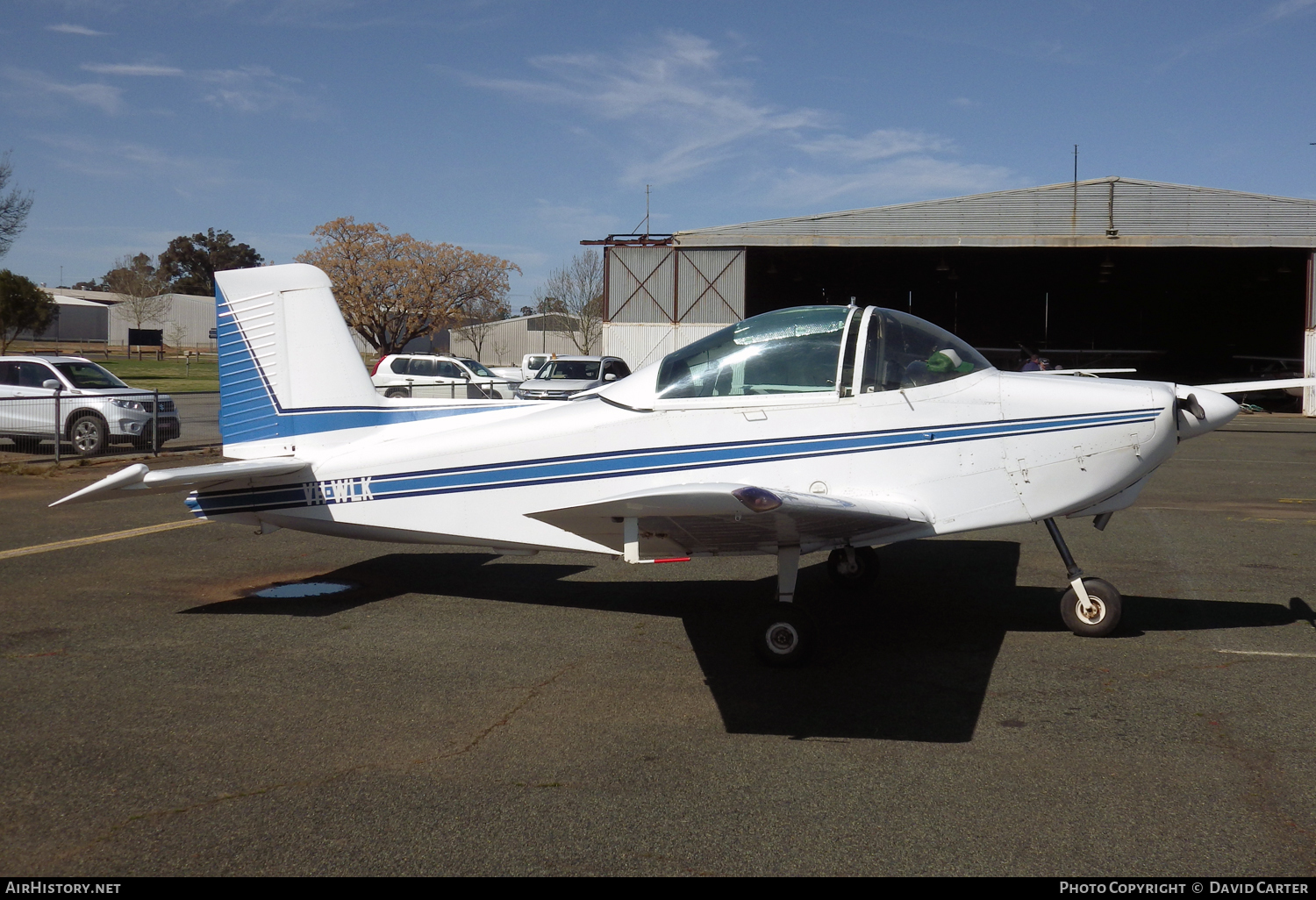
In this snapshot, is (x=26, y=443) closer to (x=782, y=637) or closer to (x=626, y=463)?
(x=626, y=463)

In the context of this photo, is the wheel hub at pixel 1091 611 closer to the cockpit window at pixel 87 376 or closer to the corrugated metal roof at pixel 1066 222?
the cockpit window at pixel 87 376

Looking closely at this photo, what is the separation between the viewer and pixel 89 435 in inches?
617

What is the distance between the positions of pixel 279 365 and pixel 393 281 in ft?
163

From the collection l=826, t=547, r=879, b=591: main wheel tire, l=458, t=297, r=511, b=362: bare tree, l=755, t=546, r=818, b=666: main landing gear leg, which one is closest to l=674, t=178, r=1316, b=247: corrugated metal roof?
l=826, t=547, r=879, b=591: main wheel tire

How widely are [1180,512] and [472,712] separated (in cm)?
924

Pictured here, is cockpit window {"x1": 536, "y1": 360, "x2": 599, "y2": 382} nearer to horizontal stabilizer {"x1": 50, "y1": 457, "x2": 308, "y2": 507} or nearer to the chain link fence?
the chain link fence

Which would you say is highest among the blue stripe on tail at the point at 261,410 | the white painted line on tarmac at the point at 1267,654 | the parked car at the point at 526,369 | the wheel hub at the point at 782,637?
the parked car at the point at 526,369

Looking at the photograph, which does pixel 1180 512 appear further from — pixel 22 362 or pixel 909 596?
pixel 22 362

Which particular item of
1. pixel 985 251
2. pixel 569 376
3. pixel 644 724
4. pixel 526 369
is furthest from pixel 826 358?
pixel 526 369

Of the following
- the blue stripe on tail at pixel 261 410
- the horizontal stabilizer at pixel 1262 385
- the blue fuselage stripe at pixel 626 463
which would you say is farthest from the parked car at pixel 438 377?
the horizontal stabilizer at pixel 1262 385

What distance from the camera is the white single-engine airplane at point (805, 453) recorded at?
217 inches

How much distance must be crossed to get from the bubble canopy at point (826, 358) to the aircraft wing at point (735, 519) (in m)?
0.70

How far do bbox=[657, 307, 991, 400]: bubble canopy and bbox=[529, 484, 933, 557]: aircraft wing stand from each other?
0.70 metres
